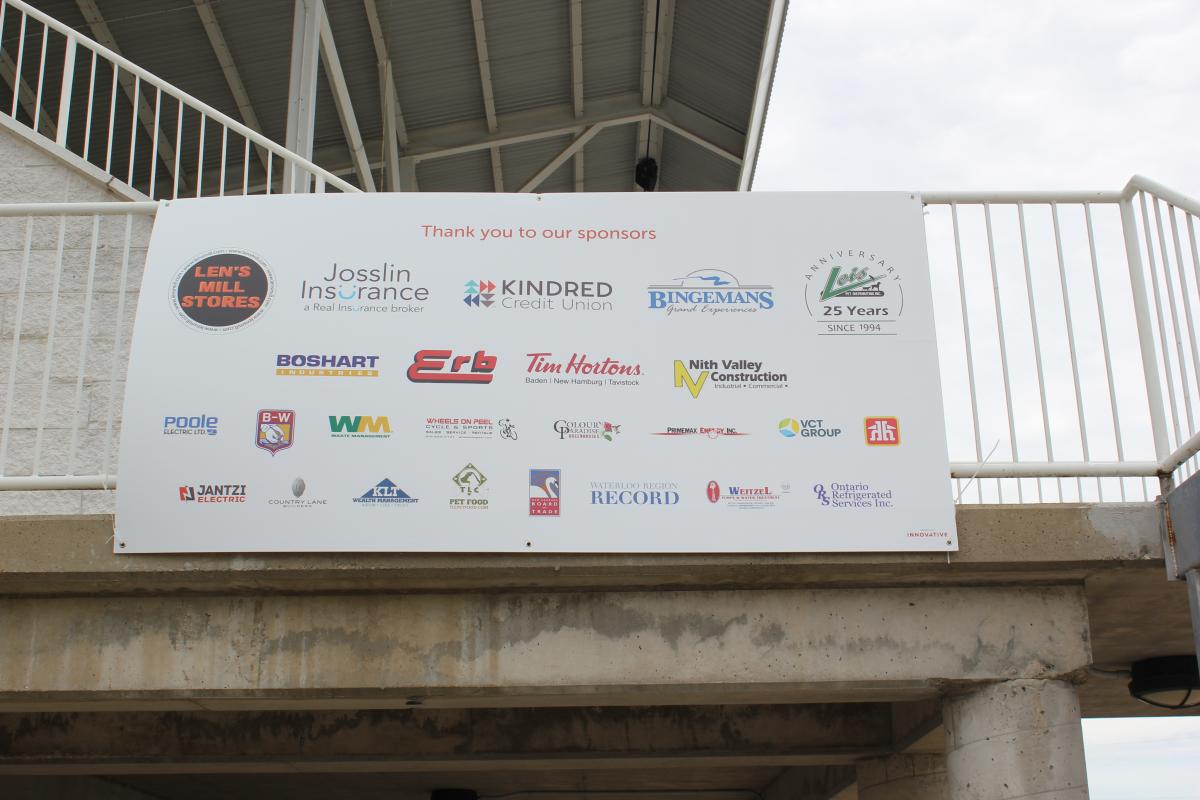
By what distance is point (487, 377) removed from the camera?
18.3 feet

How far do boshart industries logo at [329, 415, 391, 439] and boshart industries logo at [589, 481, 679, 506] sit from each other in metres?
1.00

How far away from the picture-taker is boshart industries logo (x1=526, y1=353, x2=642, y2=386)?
5.57 m

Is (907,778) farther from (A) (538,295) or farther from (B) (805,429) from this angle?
(A) (538,295)

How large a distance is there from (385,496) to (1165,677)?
5.51 meters

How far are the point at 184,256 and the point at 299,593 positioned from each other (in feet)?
5.76

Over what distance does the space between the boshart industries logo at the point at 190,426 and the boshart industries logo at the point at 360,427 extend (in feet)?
1.87

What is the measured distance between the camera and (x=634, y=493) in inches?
214

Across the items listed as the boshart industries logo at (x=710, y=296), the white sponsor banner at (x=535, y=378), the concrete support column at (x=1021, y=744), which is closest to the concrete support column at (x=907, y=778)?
the concrete support column at (x=1021, y=744)

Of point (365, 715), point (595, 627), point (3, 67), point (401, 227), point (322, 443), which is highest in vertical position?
point (3, 67)

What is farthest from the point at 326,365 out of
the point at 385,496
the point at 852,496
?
the point at 852,496

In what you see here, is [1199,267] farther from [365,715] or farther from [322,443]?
[365,715]

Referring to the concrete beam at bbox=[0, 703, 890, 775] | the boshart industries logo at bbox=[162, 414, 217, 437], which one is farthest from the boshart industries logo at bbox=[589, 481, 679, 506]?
the concrete beam at bbox=[0, 703, 890, 775]

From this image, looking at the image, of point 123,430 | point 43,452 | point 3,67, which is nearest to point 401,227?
point 123,430

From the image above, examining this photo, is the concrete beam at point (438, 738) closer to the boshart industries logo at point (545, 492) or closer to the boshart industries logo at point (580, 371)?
the boshart industries logo at point (545, 492)
